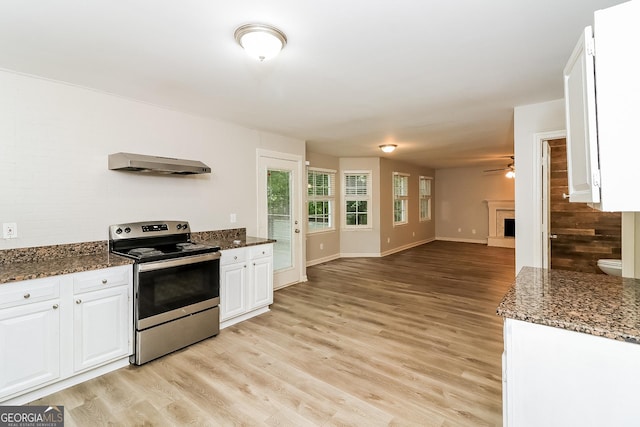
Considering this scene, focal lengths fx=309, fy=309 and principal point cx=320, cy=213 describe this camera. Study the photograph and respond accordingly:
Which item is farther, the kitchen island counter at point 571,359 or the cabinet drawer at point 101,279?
the cabinet drawer at point 101,279

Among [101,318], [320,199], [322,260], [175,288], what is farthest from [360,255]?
[101,318]

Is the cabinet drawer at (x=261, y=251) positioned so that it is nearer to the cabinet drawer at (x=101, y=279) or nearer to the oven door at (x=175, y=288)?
the oven door at (x=175, y=288)

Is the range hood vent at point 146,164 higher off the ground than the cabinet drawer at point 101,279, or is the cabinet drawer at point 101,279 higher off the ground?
the range hood vent at point 146,164

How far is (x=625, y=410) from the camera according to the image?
113 centimetres

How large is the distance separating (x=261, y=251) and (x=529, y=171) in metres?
3.15

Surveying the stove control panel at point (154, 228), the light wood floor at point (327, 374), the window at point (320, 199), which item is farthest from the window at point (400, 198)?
the stove control panel at point (154, 228)

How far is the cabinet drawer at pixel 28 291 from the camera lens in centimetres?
197

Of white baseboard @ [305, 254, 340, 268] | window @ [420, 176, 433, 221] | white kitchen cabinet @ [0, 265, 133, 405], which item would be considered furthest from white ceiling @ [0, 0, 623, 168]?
window @ [420, 176, 433, 221]

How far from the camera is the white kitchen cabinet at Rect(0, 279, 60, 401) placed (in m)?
1.98

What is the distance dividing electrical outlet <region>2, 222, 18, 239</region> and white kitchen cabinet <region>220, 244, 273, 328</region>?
164 centimetres

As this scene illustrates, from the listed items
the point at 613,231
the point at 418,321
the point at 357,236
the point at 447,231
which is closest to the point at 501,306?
the point at 418,321

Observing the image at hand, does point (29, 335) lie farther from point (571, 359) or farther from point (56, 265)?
point (571, 359)

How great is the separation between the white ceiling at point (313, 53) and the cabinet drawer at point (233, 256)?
157 centimetres

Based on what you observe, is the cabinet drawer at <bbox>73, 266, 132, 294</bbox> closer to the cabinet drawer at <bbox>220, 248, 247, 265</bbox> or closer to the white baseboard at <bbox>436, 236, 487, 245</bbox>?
the cabinet drawer at <bbox>220, 248, 247, 265</bbox>
